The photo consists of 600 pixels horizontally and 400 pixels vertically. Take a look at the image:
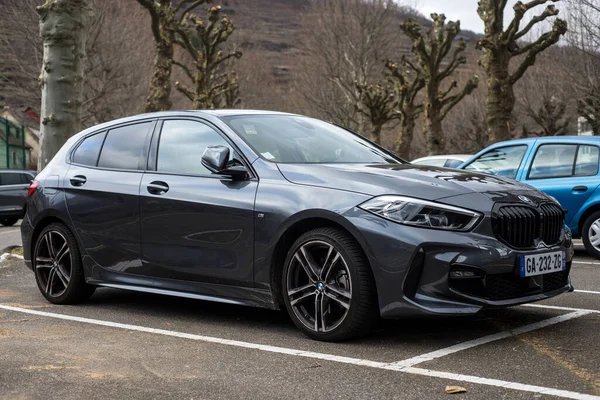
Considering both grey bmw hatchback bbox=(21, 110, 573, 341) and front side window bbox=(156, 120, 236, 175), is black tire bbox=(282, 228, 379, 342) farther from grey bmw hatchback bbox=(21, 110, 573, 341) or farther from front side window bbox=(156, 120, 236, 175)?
front side window bbox=(156, 120, 236, 175)

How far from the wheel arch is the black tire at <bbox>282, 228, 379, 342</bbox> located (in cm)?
7

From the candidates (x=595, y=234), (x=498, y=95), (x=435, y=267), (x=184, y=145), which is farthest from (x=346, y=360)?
(x=498, y=95)

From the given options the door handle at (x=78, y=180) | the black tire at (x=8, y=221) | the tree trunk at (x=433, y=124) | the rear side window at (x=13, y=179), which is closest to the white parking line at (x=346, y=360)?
the door handle at (x=78, y=180)

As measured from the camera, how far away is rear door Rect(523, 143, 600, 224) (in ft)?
35.5

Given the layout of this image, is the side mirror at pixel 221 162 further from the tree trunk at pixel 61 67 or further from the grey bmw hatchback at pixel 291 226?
the tree trunk at pixel 61 67

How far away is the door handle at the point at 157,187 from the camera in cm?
657

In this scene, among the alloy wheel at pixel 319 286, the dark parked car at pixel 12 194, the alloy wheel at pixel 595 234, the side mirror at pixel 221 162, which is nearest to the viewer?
the alloy wheel at pixel 319 286

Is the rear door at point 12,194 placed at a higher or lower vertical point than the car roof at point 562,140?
lower

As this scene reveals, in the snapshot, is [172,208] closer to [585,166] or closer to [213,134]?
[213,134]

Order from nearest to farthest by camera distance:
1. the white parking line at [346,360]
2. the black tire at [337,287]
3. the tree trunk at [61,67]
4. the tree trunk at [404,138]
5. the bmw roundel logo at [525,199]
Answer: the white parking line at [346,360] → the black tire at [337,287] → the bmw roundel logo at [525,199] → the tree trunk at [61,67] → the tree trunk at [404,138]

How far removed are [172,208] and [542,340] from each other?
273 cm

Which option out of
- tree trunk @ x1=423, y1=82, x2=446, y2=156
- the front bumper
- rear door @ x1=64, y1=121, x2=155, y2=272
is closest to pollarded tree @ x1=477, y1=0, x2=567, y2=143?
tree trunk @ x1=423, y1=82, x2=446, y2=156

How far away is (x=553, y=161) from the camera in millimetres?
11148

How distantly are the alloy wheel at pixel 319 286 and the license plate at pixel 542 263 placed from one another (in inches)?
42.4
